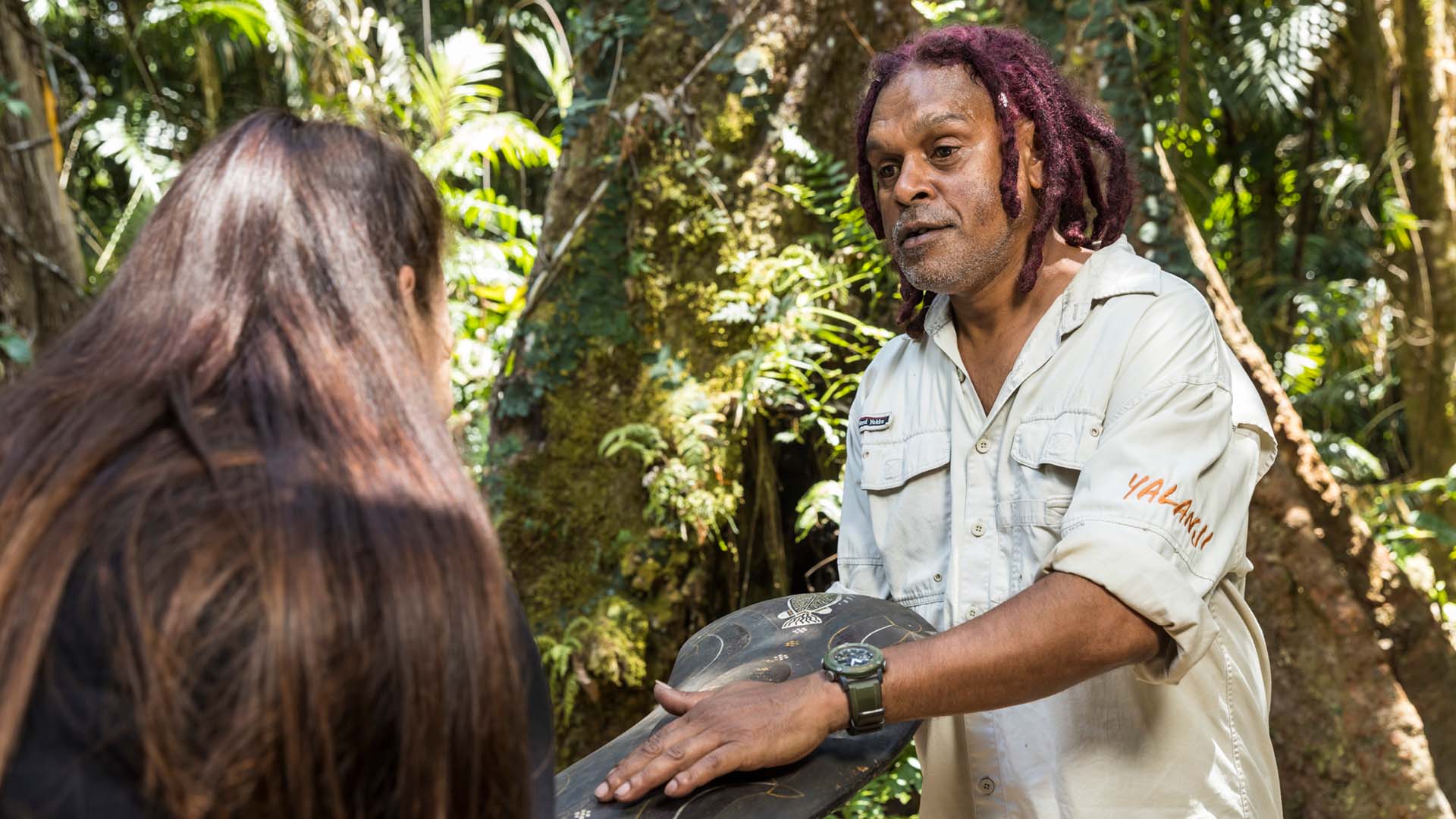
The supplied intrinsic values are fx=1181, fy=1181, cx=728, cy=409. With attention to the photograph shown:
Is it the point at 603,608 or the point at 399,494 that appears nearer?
the point at 399,494

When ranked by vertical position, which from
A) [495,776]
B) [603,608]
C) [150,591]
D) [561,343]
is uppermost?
[150,591]

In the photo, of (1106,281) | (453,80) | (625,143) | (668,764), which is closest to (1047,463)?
(1106,281)

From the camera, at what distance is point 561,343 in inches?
177

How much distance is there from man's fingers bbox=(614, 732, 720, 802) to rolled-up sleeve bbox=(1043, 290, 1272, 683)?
2.11 ft

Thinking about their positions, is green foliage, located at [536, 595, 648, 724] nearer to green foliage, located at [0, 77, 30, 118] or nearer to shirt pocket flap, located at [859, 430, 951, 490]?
shirt pocket flap, located at [859, 430, 951, 490]

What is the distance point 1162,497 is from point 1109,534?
11 cm

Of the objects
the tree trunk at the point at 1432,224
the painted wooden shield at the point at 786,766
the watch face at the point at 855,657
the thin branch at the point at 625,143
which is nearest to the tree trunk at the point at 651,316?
the thin branch at the point at 625,143

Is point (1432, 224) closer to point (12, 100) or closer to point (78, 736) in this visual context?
point (12, 100)

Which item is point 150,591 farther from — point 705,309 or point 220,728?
point 705,309

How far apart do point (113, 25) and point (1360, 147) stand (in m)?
12.5

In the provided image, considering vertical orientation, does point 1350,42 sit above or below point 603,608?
above

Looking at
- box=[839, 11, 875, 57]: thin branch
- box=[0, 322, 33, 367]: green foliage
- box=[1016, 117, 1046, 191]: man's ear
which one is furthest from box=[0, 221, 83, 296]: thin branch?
box=[1016, 117, 1046, 191]: man's ear

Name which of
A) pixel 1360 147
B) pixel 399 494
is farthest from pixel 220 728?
pixel 1360 147

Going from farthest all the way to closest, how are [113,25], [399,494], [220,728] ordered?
[113,25]
[399,494]
[220,728]
